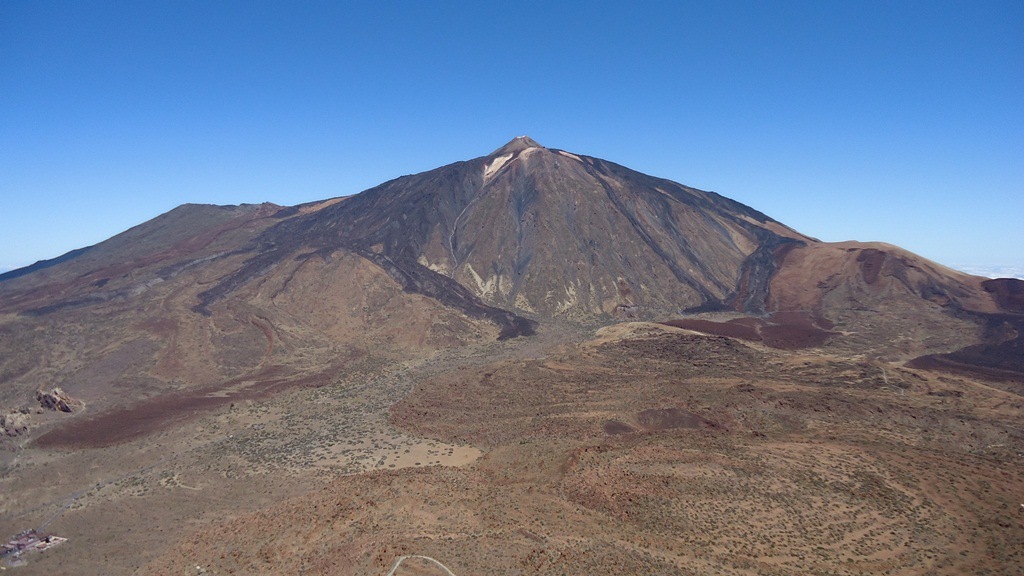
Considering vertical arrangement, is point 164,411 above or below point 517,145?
below

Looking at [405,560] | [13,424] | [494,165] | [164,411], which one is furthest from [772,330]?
[13,424]

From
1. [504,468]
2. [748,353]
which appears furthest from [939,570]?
[748,353]

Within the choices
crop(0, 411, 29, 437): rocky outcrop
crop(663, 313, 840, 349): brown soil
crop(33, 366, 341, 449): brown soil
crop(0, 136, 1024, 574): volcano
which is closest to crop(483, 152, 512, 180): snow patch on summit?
crop(0, 136, 1024, 574): volcano

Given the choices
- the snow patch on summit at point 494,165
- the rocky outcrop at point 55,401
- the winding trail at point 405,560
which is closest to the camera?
the winding trail at point 405,560

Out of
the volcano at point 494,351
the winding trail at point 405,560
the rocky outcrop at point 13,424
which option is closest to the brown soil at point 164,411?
the volcano at point 494,351

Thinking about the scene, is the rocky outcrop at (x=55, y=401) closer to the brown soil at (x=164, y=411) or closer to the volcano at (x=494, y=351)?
the volcano at (x=494, y=351)

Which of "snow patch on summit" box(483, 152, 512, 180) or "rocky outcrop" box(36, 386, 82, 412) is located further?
"snow patch on summit" box(483, 152, 512, 180)

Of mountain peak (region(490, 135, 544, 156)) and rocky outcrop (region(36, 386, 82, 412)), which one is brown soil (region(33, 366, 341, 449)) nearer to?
rocky outcrop (region(36, 386, 82, 412))

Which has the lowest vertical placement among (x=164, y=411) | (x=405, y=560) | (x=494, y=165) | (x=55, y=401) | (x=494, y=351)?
(x=405, y=560)

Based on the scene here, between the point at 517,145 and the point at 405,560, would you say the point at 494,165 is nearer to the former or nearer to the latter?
the point at 517,145
